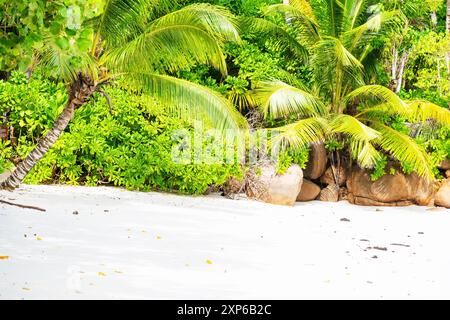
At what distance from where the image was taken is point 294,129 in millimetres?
12516

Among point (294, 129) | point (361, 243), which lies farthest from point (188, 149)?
point (361, 243)

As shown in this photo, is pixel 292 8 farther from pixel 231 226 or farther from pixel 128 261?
pixel 128 261

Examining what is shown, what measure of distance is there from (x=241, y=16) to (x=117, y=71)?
178 inches

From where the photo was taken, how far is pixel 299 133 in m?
12.5

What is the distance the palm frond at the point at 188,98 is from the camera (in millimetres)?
9828

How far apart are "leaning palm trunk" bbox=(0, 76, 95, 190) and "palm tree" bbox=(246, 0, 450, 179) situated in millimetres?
3586

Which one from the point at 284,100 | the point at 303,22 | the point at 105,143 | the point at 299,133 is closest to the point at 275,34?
the point at 303,22

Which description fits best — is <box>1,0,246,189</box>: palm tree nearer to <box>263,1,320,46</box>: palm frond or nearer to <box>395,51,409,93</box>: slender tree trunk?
<box>263,1,320,46</box>: palm frond

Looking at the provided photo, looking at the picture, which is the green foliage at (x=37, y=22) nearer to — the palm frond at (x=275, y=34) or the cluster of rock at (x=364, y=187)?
the palm frond at (x=275, y=34)

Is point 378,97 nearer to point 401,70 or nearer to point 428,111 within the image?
point 428,111

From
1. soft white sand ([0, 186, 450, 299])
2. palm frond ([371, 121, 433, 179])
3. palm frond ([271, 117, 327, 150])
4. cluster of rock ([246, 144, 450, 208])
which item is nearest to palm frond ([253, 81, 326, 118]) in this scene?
palm frond ([271, 117, 327, 150])

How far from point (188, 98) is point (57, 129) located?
1.87 m

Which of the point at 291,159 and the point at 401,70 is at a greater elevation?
the point at 401,70

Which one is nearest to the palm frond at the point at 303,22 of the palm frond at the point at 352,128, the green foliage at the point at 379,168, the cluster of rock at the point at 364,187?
the palm frond at the point at 352,128
